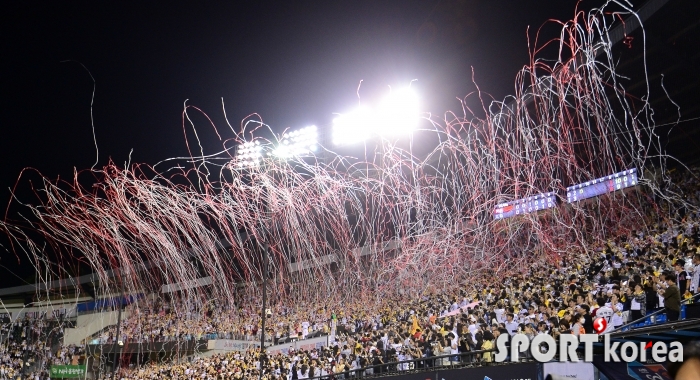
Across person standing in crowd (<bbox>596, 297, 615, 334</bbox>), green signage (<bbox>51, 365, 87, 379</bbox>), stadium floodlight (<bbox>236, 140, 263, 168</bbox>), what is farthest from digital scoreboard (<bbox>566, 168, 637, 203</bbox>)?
green signage (<bbox>51, 365, 87, 379</bbox>)

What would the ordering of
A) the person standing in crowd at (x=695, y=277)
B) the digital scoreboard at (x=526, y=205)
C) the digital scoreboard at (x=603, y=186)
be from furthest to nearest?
the digital scoreboard at (x=526, y=205) < the digital scoreboard at (x=603, y=186) < the person standing in crowd at (x=695, y=277)

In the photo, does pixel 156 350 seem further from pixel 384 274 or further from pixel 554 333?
pixel 554 333

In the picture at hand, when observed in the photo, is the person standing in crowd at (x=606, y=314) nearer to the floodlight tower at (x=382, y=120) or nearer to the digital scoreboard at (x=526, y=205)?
the digital scoreboard at (x=526, y=205)

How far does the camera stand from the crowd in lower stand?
11414 mm

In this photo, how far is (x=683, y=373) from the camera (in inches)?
115

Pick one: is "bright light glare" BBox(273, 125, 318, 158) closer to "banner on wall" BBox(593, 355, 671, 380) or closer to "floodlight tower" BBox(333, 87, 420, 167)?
"floodlight tower" BBox(333, 87, 420, 167)

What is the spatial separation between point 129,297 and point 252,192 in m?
26.4

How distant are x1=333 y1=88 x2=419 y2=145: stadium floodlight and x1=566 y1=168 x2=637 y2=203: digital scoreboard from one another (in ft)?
27.8

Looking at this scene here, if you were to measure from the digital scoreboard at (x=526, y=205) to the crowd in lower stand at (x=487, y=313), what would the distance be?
7.02 metres

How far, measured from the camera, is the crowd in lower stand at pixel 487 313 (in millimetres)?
11414

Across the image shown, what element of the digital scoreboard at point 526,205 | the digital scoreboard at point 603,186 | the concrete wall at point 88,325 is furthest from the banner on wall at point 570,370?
the concrete wall at point 88,325

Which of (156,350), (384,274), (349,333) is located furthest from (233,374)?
(156,350)

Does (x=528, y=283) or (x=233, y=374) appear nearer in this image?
(x=528, y=283)

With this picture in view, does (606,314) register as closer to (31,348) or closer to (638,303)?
(638,303)
